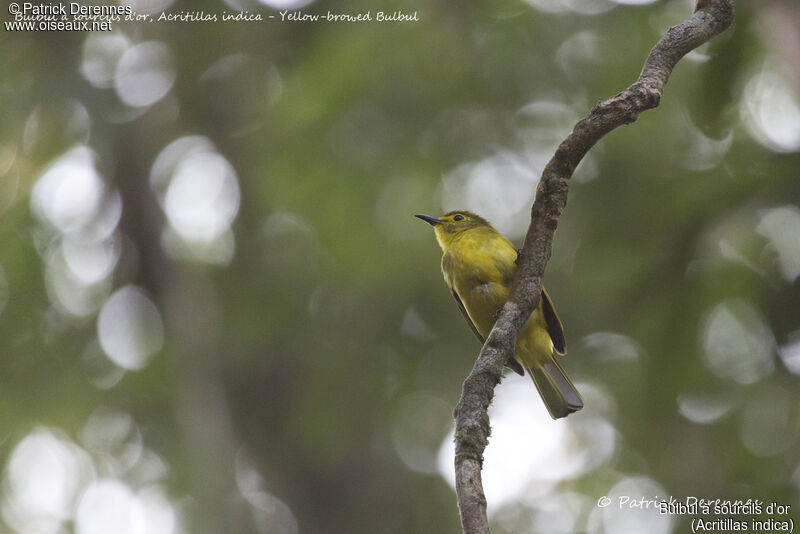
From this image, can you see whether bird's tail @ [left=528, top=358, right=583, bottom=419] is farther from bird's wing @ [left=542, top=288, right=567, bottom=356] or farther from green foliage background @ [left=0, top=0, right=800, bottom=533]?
green foliage background @ [left=0, top=0, right=800, bottom=533]

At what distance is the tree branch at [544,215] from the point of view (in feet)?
7.34

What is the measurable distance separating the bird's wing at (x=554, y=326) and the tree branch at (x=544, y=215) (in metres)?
1.59

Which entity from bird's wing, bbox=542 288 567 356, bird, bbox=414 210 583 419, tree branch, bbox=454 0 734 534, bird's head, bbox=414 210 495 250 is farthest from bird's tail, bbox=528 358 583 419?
tree branch, bbox=454 0 734 534

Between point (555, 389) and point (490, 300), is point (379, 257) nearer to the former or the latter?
point (490, 300)

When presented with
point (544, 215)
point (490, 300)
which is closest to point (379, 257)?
point (490, 300)

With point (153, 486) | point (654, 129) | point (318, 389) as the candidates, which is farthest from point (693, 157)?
point (153, 486)

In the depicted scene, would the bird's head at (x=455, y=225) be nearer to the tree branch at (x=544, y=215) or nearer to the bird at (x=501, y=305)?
the bird at (x=501, y=305)

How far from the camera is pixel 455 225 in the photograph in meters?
5.24

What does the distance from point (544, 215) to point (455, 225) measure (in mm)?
2662

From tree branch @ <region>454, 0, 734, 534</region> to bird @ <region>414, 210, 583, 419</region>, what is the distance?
63.1 inches

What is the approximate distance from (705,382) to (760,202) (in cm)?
140

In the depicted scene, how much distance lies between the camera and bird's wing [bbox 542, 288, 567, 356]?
165 inches

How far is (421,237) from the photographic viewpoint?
24.0 feet

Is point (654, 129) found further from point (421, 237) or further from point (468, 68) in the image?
point (421, 237)
